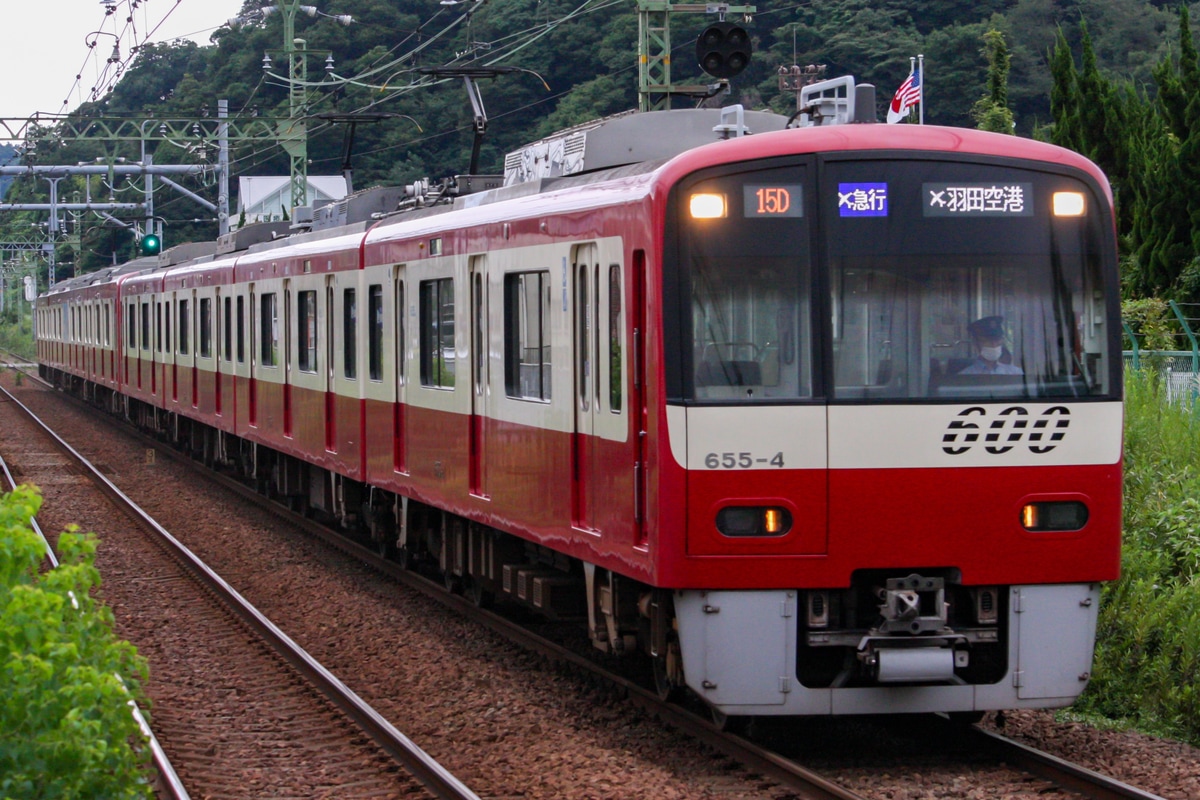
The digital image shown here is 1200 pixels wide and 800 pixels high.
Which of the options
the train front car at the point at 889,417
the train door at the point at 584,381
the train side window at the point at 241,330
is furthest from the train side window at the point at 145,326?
the train front car at the point at 889,417

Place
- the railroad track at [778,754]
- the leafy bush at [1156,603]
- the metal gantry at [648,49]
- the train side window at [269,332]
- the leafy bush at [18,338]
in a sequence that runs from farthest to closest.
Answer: the leafy bush at [18,338], the metal gantry at [648,49], the train side window at [269,332], the leafy bush at [1156,603], the railroad track at [778,754]

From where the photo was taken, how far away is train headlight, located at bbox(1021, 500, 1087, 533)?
693cm

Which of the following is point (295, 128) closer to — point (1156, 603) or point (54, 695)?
point (1156, 603)

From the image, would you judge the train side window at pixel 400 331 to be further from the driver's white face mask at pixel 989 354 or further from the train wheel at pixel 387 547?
the driver's white face mask at pixel 989 354

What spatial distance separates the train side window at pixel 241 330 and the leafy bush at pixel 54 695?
12812 mm

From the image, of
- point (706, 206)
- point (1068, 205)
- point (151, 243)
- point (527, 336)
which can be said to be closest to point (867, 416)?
point (706, 206)

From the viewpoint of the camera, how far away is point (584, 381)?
26.2 ft

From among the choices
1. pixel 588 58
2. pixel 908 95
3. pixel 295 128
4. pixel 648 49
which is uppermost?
pixel 588 58

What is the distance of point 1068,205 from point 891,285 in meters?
0.84

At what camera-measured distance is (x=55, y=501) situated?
59.6ft

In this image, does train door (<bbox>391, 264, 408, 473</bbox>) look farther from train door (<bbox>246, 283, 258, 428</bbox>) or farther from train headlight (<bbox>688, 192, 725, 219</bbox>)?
train door (<bbox>246, 283, 258, 428</bbox>)

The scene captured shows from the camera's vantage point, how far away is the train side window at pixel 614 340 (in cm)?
744

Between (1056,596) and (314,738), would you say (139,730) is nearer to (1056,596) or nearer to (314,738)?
(314,738)

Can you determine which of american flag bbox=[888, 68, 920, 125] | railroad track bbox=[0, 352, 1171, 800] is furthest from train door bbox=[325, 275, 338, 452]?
american flag bbox=[888, 68, 920, 125]
